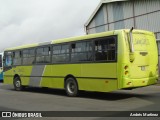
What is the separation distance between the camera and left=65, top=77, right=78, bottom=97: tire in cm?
1631

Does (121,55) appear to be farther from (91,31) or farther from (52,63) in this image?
(91,31)

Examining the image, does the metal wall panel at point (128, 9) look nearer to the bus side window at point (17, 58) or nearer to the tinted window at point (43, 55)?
the bus side window at point (17, 58)

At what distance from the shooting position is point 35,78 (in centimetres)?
1920

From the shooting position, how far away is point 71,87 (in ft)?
55.0

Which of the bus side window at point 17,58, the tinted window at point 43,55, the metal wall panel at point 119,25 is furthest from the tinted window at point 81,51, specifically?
the metal wall panel at point 119,25

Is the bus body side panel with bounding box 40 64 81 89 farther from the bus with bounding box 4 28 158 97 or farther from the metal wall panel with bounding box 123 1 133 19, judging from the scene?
the metal wall panel with bounding box 123 1 133 19

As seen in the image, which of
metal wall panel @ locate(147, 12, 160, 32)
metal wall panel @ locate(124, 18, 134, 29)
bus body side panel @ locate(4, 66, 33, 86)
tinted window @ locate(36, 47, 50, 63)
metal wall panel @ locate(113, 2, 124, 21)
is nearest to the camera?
tinted window @ locate(36, 47, 50, 63)

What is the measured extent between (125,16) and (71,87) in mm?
14816

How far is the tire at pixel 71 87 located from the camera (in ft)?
53.5

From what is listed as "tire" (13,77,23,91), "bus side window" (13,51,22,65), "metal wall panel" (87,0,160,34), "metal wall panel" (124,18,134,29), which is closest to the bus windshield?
"bus side window" (13,51,22,65)

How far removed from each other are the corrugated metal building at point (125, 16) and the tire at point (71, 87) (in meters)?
11.8

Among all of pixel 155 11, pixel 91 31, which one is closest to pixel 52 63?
pixel 155 11

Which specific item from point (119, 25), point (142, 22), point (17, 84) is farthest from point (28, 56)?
point (119, 25)

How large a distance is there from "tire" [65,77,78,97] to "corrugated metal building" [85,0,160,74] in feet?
38.9
